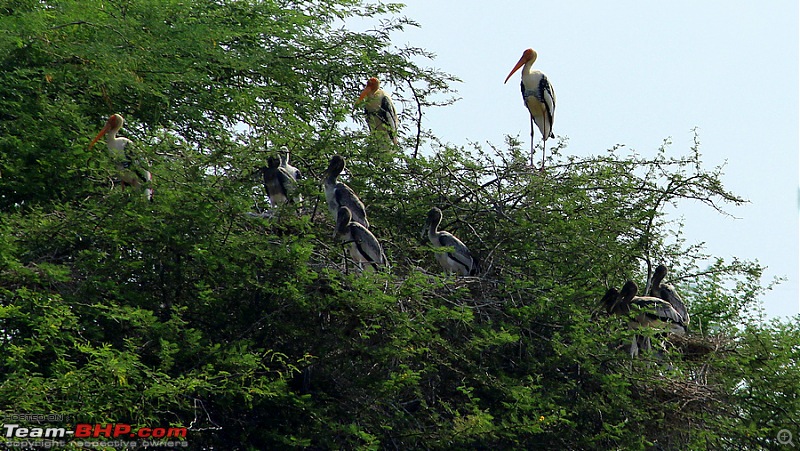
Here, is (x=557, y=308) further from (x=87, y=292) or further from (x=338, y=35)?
(x=338, y=35)

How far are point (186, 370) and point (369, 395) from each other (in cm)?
128

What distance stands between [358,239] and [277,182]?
1.16 m

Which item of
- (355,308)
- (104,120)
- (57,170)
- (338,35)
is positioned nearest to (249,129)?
(104,120)

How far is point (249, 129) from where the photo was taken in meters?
12.1

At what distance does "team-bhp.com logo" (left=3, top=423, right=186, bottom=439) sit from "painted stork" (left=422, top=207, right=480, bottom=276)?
2.97 metres

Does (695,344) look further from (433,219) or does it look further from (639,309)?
(433,219)

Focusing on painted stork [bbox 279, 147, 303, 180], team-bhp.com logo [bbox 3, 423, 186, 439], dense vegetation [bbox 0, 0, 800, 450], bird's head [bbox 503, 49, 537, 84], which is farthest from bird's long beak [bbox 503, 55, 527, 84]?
team-bhp.com logo [bbox 3, 423, 186, 439]

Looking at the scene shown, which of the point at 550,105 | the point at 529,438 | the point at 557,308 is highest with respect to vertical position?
the point at 550,105

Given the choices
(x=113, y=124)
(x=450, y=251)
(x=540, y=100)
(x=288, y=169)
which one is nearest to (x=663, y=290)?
(x=450, y=251)

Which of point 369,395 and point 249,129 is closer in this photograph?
point 369,395

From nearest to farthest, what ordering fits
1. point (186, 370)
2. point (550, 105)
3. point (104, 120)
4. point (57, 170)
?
point (186, 370) → point (57, 170) → point (104, 120) → point (550, 105)

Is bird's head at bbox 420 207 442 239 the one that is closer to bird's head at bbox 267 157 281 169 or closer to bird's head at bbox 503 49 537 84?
bird's head at bbox 267 157 281 169

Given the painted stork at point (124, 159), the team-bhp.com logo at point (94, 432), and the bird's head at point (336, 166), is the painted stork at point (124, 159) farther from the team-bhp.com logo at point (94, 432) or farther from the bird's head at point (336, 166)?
the team-bhp.com logo at point (94, 432)

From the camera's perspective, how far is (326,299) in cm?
830
